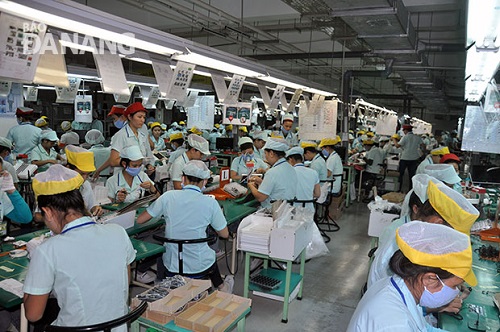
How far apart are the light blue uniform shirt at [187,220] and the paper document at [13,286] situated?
1.19 m

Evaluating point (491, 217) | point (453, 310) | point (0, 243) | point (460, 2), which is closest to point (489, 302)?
point (453, 310)

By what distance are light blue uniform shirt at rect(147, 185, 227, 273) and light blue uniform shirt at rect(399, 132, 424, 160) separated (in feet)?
27.6

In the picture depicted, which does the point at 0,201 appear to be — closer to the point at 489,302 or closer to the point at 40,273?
the point at 40,273

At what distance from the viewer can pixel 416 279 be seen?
1599 millimetres

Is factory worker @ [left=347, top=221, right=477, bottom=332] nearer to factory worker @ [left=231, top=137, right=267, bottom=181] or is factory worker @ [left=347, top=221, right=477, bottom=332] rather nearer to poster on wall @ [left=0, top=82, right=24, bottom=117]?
factory worker @ [left=231, top=137, right=267, bottom=181]

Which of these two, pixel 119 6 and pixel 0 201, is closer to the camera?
pixel 0 201

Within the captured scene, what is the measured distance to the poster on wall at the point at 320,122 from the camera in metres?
8.76

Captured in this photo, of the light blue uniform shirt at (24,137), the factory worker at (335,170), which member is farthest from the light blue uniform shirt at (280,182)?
the light blue uniform shirt at (24,137)

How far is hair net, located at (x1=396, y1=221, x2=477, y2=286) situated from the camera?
1.50 m

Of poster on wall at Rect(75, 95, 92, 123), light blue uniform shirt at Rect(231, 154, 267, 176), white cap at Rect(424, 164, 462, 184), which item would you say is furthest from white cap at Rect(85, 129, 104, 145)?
white cap at Rect(424, 164, 462, 184)

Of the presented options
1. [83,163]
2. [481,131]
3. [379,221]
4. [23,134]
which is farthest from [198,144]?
[23,134]

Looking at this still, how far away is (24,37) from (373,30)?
346 centimetres

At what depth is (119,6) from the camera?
722 centimetres

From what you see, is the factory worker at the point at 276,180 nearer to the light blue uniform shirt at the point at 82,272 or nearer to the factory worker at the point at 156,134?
the light blue uniform shirt at the point at 82,272
